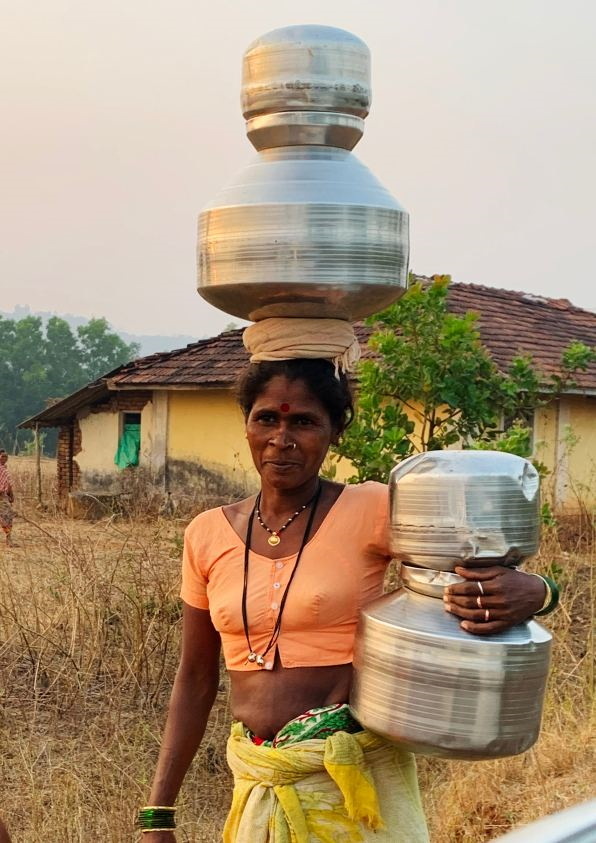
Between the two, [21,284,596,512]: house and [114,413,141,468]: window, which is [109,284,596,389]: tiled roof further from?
[114,413,141,468]: window

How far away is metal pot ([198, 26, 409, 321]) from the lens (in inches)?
67.0

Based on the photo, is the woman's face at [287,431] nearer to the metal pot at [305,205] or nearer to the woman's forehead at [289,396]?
the woman's forehead at [289,396]

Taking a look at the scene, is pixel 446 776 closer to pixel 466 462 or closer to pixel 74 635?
pixel 74 635

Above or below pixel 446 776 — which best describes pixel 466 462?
above

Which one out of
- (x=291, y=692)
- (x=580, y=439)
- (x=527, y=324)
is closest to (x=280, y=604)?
(x=291, y=692)

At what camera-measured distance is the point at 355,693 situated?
5.72 feet

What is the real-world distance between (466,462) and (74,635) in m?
3.92

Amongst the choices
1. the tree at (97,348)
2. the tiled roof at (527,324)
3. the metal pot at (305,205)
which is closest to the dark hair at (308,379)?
the metal pot at (305,205)

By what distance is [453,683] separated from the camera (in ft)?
5.10

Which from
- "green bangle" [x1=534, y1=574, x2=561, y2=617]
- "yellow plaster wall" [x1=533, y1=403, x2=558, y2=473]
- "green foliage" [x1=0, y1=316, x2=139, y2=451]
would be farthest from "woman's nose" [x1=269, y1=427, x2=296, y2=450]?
"green foliage" [x1=0, y1=316, x2=139, y2=451]

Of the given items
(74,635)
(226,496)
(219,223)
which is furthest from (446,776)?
(226,496)

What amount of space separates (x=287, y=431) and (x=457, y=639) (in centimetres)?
55

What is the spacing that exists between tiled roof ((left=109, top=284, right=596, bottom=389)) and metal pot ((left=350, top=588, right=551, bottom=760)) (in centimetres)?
1094

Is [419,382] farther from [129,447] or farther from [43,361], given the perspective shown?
[43,361]
